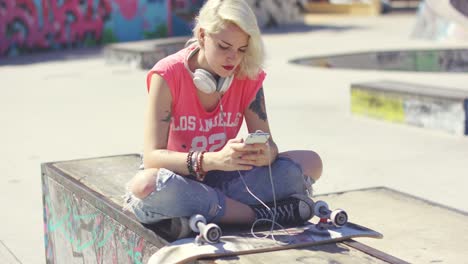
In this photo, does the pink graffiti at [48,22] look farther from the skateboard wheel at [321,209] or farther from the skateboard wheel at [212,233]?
the skateboard wheel at [212,233]

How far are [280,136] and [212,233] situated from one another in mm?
5310

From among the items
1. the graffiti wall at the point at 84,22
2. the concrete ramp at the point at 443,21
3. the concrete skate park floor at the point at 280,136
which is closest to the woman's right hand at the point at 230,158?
the concrete skate park floor at the point at 280,136

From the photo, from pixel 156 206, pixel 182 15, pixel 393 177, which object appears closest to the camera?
pixel 156 206

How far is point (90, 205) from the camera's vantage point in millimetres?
3906

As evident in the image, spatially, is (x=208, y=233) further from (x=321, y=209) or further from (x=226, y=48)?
(x=226, y=48)

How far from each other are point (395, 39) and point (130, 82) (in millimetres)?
10003

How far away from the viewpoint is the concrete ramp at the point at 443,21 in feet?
66.1

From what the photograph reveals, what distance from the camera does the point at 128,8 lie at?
80.3ft

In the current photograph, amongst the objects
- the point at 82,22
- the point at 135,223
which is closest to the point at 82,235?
the point at 135,223

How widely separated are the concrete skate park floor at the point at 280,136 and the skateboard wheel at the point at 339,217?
63cm

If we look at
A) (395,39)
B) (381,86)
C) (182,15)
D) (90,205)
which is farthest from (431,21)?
(90,205)

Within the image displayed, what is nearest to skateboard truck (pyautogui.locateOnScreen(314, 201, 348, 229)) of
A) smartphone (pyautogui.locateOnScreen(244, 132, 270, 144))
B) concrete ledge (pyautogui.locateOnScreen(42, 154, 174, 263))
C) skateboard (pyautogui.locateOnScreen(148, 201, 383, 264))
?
skateboard (pyautogui.locateOnScreen(148, 201, 383, 264))

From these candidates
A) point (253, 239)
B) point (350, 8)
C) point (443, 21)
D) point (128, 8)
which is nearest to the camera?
point (253, 239)

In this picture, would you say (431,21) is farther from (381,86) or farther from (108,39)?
(381,86)
